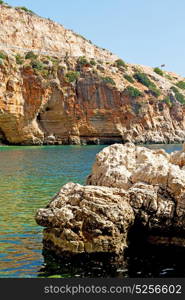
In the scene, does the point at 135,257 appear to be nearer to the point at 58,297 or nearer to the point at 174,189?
the point at 174,189

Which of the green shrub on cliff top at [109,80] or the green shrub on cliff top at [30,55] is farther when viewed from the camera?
the green shrub on cliff top at [109,80]

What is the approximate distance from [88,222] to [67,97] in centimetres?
6848

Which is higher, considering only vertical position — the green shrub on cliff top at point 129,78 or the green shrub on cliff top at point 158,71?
the green shrub on cliff top at point 158,71

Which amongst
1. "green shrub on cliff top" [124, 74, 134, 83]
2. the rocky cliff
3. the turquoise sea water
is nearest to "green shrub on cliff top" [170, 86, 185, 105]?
the rocky cliff

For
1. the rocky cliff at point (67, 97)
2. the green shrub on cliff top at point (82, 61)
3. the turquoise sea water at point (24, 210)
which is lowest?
the turquoise sea water at point (24, 210)

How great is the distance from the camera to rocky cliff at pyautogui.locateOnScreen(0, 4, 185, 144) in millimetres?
71812

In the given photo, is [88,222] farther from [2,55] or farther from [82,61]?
[82,61]

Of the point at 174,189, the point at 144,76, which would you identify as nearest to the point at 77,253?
the point at 174,189

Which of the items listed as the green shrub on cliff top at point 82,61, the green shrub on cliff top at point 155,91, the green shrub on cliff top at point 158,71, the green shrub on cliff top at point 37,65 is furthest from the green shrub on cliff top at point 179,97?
the green shrub on cliff top at point 37,65

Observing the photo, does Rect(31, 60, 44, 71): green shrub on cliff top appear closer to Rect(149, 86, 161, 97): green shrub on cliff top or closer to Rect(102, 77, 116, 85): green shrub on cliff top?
Rect(102, 77, 116, 85): green shrub on cliff top

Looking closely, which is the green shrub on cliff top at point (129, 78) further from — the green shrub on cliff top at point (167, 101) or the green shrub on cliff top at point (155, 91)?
the green shrub on cliff top at point (167, 101)

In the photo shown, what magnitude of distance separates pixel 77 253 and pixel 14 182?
1588 cm

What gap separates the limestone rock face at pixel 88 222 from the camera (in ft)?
33.3

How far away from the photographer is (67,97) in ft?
255
